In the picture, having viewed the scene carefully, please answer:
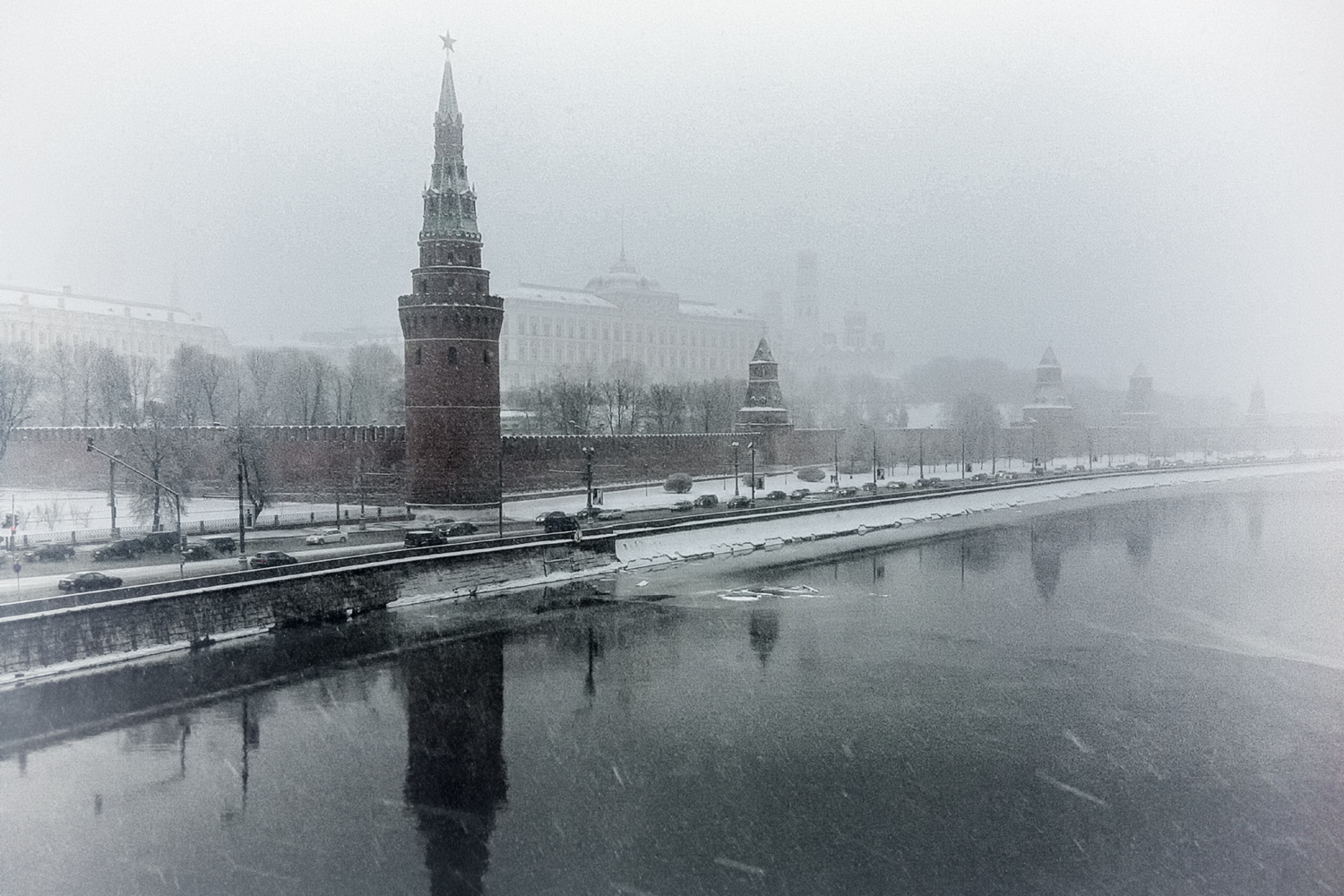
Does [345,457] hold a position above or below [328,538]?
above

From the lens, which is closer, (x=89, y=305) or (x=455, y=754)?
(x=455, y=754)

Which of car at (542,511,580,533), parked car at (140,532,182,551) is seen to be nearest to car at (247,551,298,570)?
parked car at (140,532,182,551)

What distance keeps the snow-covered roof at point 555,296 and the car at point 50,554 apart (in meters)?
50.5

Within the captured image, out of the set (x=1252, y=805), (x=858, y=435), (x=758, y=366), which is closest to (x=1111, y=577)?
(x=1252, y=805)

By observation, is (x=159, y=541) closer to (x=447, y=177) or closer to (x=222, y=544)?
(x=222, y=544)

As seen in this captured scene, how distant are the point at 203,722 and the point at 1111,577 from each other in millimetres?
19279

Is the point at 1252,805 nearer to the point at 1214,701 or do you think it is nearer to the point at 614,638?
the point at 1214,701

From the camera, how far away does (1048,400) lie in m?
68.4

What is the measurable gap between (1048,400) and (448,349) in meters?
48.6

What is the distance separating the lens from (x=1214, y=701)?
46.9 feet

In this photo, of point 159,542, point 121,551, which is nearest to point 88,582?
point 121,551

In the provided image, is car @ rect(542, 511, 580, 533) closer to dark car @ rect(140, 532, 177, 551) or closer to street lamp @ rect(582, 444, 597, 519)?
street lamp @ rect(582, 444, 597, 519)

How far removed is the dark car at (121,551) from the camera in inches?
867

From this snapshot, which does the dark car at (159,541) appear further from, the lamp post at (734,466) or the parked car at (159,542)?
the lamp post at (734,466)
